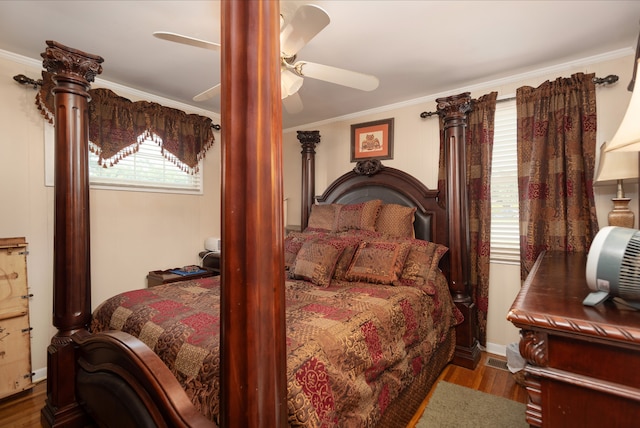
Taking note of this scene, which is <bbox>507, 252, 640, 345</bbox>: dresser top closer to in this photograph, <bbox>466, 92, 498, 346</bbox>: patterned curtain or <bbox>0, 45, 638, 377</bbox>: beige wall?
<bbox>466, 92, 498, 346</bbox>: patterned curtain

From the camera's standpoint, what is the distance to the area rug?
5.97 feet

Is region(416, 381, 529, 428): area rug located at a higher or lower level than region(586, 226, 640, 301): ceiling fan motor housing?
lower

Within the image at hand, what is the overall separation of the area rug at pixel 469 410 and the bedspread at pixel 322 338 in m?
0.31

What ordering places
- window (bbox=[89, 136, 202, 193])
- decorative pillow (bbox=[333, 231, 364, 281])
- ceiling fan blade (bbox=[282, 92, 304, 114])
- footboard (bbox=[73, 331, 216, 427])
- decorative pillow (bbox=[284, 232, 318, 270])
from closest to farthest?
1. footboard (bbox=[73, 331, 216, 427])
2. ceiling fan blade (bbox=[282, 92, 304, 114])
3. decorative pillow (bbox=[333, 231, 364, 281])
4. decorative pillow (bbox=[284, 232, 318, 270])
5. window (bbox=[89, 136, 202, 193])

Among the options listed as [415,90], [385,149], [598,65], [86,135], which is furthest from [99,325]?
[598,65]

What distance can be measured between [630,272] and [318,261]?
5.83 feet

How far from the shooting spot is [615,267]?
0.77m

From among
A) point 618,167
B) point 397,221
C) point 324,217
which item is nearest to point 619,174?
point 618,167

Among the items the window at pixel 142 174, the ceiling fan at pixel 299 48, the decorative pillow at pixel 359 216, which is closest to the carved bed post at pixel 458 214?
the decorative pillow at pixel 359 216

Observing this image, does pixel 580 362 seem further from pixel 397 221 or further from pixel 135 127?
pixel 135 127

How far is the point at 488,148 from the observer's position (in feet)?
8.71

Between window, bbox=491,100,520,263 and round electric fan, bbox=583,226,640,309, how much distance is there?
2.00m

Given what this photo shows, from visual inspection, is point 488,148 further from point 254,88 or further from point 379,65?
point 254,88

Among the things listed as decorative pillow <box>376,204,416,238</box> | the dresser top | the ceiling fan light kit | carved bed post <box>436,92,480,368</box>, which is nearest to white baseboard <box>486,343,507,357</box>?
carved bed post <box>436,92,480,368</box>
